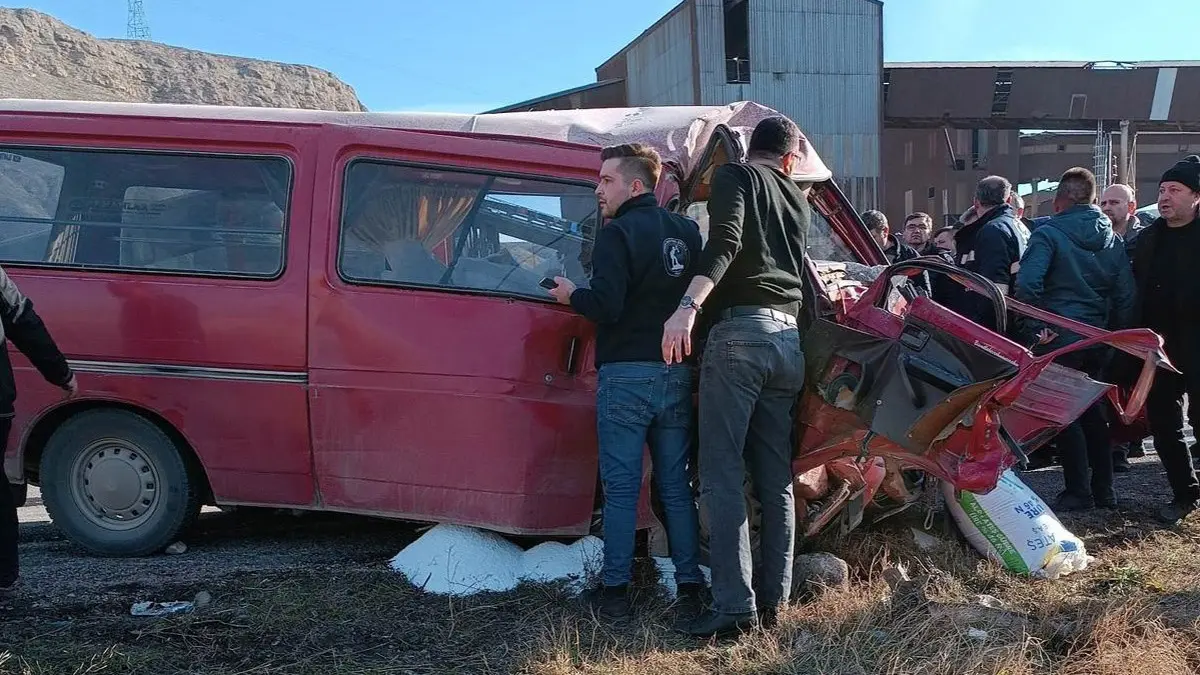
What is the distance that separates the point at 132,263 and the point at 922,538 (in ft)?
12.2

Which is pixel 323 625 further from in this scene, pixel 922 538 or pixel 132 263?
pixel 922 538

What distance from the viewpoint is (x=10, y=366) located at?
3930 mm

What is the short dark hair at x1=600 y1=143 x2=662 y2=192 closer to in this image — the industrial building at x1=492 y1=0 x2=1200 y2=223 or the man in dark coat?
the man in dark coat

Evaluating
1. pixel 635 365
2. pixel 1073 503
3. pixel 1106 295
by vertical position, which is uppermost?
pixel 1106 295

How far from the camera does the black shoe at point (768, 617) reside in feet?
11.9

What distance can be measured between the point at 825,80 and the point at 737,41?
215 centimetres

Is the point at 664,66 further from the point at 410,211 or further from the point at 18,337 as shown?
the point at 18,337

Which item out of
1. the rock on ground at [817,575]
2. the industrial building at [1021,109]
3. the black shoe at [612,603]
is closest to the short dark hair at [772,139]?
the rock on ground at [817,575]

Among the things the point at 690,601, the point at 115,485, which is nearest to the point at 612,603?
the point at 690,601

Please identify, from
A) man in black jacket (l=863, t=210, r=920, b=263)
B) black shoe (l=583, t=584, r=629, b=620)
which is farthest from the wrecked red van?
man in black jacket (l=863, t=210, r=920, b=263)

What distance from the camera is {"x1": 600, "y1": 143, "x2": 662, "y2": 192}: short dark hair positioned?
12.3ft

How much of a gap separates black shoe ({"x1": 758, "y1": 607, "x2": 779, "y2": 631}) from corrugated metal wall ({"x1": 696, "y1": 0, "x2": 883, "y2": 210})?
19.3 meters

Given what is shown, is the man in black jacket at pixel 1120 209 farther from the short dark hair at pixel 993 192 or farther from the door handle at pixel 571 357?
the door handle at pixel 571 357

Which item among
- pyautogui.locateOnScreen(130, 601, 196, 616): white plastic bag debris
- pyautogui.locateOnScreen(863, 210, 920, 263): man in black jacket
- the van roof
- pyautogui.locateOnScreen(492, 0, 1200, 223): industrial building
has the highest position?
pyautogui.locateOnScreen(492, 0, 1200, 223): industrial building
